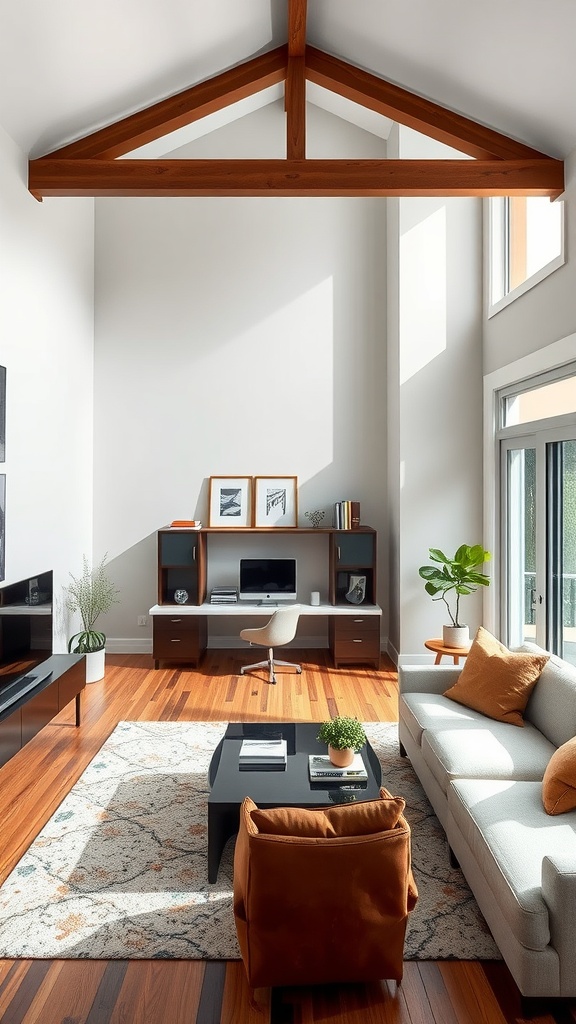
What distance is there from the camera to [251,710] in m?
5.14

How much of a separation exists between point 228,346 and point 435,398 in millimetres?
2086

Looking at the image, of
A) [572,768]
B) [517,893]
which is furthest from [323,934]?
[572,768]

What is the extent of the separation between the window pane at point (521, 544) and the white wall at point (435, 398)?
1.78ft

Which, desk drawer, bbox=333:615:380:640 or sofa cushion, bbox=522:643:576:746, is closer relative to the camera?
sofa cushion, bbox=522:643:576:746

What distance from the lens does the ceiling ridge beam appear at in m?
4.51

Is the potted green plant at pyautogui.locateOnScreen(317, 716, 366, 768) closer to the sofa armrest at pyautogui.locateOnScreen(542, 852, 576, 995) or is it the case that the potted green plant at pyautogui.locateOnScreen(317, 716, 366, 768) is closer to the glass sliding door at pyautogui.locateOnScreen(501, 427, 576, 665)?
the sofa armrest at pyautogui.locateOnScreen(542, 852, 576, 995)

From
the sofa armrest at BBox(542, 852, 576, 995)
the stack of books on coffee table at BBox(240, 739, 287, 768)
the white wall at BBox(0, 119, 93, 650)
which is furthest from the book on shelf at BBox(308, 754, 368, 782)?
the white wall at BBox(0, 119, 93, 650)

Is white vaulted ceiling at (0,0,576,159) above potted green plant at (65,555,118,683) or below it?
above

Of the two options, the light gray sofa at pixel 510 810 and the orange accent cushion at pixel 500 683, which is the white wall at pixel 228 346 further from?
the light gray sofa at pixel 510 810

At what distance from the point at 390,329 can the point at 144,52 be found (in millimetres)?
3204

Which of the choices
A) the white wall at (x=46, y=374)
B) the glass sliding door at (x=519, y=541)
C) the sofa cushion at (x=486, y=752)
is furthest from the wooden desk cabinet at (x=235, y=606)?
the sofa cushion at (x=486, y=752)

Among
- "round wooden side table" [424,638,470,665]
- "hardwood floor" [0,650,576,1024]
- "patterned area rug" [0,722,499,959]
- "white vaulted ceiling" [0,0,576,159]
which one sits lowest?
"hardwood floor" [0,650,576,1024]

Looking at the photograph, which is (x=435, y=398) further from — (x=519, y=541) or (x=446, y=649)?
(x=446, y=649)

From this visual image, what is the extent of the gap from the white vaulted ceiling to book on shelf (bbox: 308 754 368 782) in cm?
362
